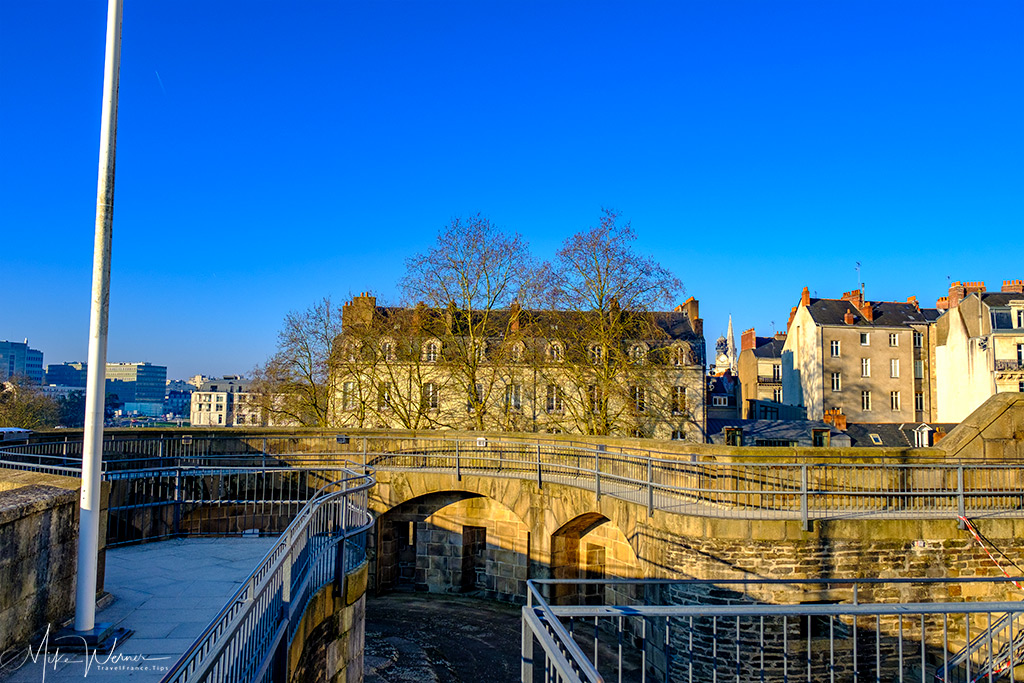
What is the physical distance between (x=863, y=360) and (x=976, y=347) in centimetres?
720

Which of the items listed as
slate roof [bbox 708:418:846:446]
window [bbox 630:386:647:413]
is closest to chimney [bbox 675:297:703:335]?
slate roof [bbox 708:418:846:446]

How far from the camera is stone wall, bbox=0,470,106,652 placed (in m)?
5.46

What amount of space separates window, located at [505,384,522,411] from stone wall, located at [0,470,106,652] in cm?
2374

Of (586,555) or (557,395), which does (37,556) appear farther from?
(557,395)

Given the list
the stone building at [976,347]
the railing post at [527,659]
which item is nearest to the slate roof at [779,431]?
the stone building at [976,347]

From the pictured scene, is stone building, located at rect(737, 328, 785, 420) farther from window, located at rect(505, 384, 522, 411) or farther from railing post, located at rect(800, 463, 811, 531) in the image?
railing post, located at rect(800, 463, 811, 531)

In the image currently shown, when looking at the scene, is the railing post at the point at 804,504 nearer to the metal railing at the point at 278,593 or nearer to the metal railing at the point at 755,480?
the metal railing at the point at 755,480

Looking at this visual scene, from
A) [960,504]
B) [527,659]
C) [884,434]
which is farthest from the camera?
[884,434]

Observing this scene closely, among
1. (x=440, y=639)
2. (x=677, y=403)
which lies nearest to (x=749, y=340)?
(x=677, y=403)

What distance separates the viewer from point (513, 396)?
104 feet

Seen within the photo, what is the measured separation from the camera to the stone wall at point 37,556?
546 centimetres

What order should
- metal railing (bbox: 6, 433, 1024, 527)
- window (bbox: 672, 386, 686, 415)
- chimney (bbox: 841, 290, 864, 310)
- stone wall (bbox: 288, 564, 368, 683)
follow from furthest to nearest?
chimney (bbox: 841, 290, 864, 310), window (bbox: 672, 386, 686, 415), metal railing (bbox: 6, 433, 1024, 527), stone wall (bbox: 288, 564, 368, 683)

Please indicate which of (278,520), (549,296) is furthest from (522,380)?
(278,520)

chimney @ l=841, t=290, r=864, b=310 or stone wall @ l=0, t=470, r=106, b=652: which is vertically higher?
chimney @ l=841, t=290, r=864, b=310
